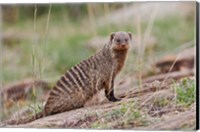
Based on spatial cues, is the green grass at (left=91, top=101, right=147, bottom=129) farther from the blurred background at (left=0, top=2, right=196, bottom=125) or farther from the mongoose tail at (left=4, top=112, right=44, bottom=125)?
the mongoose tail at (left=4, top=112, right=44, bottom=125)

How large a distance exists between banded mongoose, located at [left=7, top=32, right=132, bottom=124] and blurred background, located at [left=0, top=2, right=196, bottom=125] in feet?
0.24

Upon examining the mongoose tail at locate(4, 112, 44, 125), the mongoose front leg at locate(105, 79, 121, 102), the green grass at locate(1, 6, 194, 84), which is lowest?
the mongoose tail at locate(4, 112, 44, 125)

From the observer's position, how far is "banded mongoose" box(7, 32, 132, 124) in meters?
5.16

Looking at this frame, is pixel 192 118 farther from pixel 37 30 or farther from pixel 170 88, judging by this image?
pixel 37 30

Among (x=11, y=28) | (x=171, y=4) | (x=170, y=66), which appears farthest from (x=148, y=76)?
(x=11, y=28)

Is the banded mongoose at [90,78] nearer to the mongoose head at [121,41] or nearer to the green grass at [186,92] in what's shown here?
the mongoose head at [121,41]

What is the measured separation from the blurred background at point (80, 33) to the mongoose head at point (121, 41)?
8cm

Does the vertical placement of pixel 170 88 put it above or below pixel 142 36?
below

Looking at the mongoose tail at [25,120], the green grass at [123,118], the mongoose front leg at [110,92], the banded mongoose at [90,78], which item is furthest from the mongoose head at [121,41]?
the mongoose tail at [25,120]

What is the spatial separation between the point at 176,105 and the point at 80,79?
645 mm

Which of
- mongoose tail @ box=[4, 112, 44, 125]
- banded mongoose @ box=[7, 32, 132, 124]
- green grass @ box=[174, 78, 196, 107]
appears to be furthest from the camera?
mongoose tail @ box=[4, 112, 44, 125]

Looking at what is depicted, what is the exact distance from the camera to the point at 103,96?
17.2ft

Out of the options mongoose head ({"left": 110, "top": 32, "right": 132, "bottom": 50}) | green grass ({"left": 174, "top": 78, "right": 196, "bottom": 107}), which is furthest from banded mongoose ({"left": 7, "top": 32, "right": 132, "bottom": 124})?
green grass ({"left": 174, "top": 78, "right": 196, "bottom": 107})

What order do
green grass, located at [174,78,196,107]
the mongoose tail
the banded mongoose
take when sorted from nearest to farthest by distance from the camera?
1. green grass, located at [174,78,196,107]
2. the banded mongoose
3. the mongoose tail
